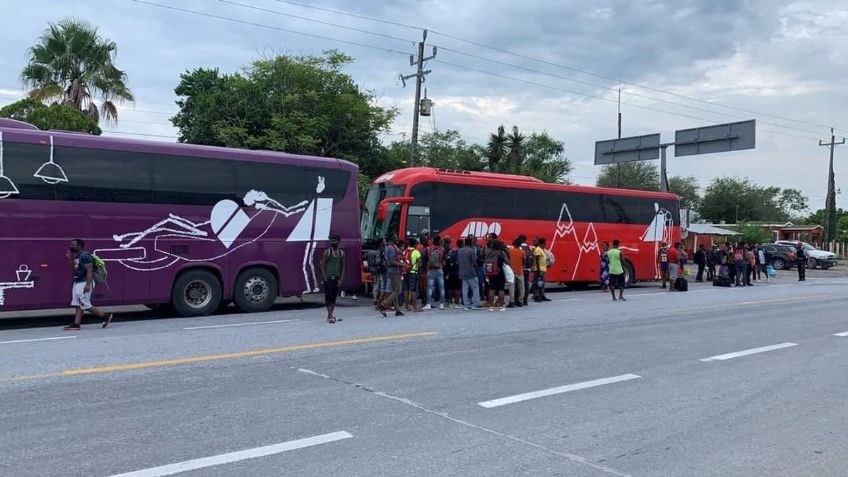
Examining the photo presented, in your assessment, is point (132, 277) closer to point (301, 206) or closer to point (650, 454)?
point (301, 206)

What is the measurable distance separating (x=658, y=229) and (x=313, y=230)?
1469 centimetres

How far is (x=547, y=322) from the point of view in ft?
42.8

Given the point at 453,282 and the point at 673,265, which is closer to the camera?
the point at 453,282

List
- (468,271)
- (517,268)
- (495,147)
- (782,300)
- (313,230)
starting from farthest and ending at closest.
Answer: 1. (495,147)
2. (782,300)
3. (517,268)
4. (313,230)
5. (468,271)

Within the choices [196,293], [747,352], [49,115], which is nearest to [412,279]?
[196,293]

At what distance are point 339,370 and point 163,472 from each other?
138 inches

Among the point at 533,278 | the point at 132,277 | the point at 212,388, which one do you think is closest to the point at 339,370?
the point at 212,388

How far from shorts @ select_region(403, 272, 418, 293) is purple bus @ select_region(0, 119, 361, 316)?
1.51m

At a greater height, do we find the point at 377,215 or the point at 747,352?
the point at 377,215

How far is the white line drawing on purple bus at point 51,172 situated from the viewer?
1238 centimetres

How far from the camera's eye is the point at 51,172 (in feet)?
40.9

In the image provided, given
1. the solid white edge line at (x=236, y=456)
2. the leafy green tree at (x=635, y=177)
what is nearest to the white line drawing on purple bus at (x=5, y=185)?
the solid white edge line at (x=236, y=456)

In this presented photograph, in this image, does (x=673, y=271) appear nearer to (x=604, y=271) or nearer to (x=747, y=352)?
(x=604, y=271)

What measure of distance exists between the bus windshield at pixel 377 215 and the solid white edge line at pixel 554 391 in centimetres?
1079
